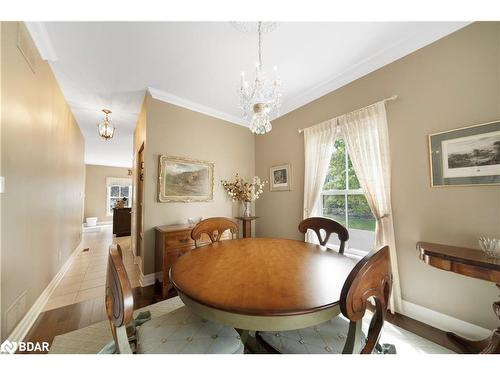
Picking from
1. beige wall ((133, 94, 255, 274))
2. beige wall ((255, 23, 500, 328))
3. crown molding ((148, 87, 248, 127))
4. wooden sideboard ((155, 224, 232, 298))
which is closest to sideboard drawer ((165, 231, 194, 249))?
wooden sideboard ((155, 224, 232, 298))

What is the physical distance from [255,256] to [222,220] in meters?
0.73

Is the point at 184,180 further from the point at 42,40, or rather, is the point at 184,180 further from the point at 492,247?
the point at 492,247

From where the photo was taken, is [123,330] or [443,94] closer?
[123,330]

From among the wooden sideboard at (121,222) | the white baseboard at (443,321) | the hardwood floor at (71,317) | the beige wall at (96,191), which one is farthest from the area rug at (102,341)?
the beige wall at (96,191)

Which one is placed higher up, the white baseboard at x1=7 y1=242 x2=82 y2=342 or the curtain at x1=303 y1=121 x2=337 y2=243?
the curtain at x1=303 y1=121 x2=337 y2=243

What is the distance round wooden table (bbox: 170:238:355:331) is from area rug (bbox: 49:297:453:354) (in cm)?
97

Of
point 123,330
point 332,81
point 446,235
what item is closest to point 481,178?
point 446,235

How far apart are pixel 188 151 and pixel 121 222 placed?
4.30m

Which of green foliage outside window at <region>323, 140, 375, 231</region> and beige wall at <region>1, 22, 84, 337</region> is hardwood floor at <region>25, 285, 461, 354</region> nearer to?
beige wall at <region>1, 22, 84, 337</region>

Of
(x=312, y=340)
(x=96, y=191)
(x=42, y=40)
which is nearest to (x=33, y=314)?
(x=312, y=340)

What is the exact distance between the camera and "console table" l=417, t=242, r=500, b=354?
1.14m

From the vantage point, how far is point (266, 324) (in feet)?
2.29

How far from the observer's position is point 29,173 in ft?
5.55
